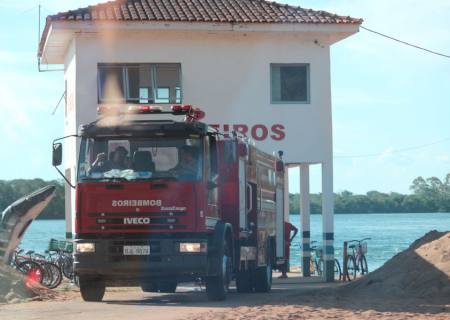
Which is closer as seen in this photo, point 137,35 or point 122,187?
point 122,187

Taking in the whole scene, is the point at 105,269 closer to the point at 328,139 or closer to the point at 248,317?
the point at 248,317

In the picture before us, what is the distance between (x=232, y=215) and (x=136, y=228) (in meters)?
2.46

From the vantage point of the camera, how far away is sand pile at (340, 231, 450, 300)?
19.7m

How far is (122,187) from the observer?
62.3 feet

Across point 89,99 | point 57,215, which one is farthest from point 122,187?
point 57,215

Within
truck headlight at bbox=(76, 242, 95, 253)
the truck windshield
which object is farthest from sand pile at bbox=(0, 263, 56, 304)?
the truck windshield

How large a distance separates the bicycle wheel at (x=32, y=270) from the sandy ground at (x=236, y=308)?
9.08 ft

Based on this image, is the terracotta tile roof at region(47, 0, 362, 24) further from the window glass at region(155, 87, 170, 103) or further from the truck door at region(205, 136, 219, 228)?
the truck door at region(205, 136, 219, 228)

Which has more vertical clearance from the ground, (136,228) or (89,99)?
(89,99)

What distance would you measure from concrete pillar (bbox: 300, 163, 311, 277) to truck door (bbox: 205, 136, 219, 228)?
41.8 feet

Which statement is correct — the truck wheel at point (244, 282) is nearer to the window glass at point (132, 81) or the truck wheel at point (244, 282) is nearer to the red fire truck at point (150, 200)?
the red fire truck at point (150, 200)

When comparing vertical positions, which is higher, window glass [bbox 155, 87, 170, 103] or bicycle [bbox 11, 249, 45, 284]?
window glass [bbox 155, 87, 170, 103]

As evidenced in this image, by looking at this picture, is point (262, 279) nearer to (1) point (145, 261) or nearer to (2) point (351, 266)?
(1) point (145, 261)

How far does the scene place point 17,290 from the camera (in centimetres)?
2222
